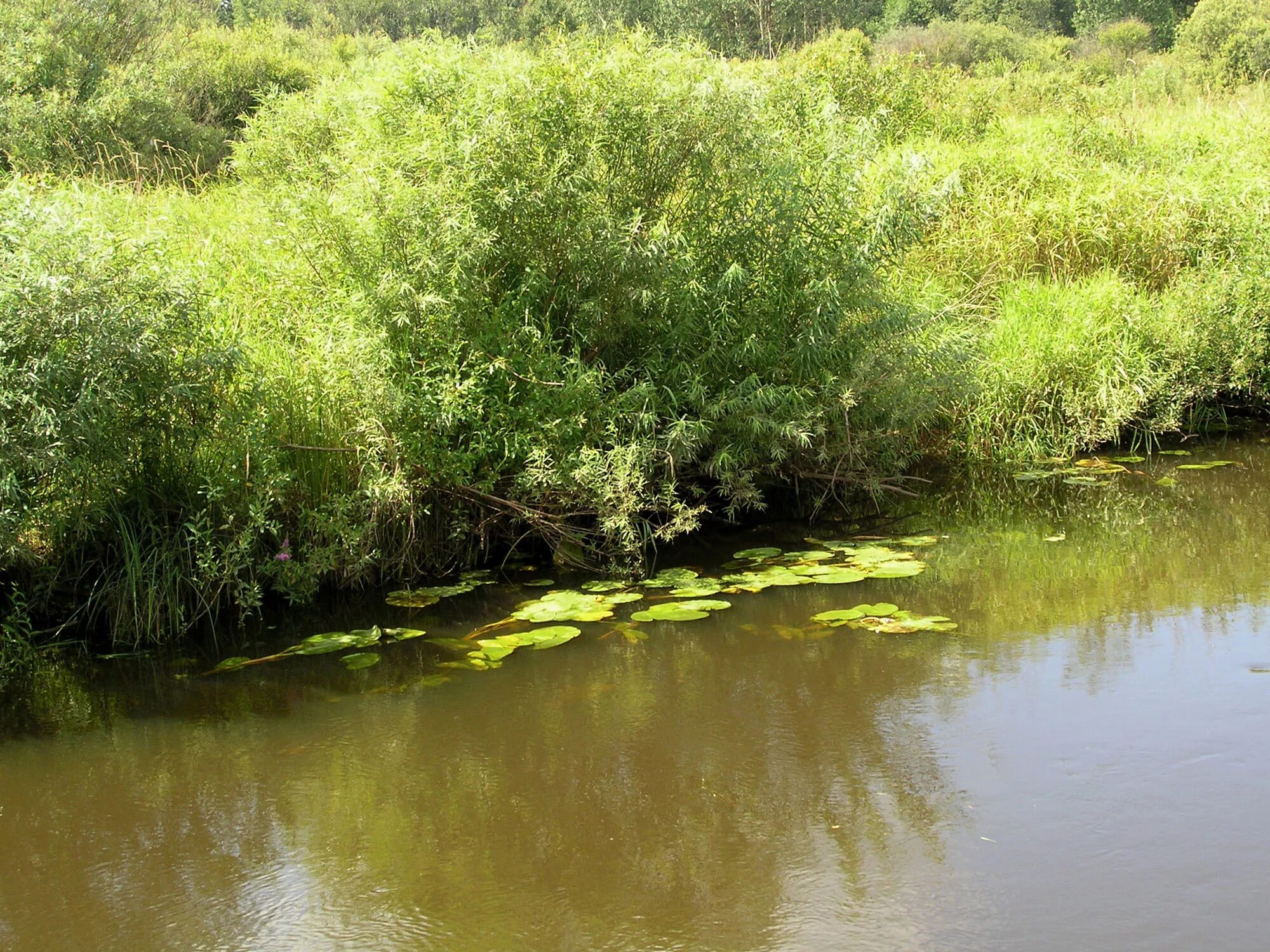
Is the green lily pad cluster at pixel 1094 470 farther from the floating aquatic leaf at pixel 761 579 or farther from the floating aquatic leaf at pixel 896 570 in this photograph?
the floating aquatic leaf at pixel 761 579

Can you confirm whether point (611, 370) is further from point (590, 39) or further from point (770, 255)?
point (590, 39)

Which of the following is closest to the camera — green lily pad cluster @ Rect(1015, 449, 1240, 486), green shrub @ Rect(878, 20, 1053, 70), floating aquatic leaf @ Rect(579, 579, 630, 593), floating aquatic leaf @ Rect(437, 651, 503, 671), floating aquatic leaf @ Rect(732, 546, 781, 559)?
floating aquatic leaf @ Rect(437, 651, 503, 671)

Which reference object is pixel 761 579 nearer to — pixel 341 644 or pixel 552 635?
pixel 552 635

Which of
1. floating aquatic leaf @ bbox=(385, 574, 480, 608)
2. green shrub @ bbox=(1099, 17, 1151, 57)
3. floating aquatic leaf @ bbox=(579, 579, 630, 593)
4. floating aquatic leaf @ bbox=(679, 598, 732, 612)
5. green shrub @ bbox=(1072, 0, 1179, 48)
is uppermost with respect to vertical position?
green shrub @ bbox=(1072, 0, 1179, 48)

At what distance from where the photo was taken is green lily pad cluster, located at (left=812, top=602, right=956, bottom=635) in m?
5.80

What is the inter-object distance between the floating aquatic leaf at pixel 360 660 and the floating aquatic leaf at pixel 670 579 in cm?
167

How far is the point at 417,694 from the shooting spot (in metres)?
5.20

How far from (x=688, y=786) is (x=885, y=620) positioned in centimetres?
201

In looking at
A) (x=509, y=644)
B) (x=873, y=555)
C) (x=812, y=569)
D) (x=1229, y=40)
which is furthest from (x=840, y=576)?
(x=1229, y=40)

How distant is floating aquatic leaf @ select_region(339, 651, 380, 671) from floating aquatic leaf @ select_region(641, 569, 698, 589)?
1667mm

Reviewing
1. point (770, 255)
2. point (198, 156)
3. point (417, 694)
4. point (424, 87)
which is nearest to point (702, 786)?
point (417, 694)

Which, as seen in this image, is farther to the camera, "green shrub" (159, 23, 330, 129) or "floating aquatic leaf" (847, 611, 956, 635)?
"green shrub" (159, 23, 330, 129)

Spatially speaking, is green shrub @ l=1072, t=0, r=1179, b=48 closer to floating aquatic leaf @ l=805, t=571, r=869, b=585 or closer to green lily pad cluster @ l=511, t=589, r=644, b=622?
floating aquatic leaf @ l=805, t=571, r=869, b=585

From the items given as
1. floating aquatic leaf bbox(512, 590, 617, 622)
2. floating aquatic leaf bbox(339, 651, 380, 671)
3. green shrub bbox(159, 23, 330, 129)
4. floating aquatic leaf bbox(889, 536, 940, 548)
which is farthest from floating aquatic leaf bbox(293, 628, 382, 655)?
green shrub bbox(159, 23, 330, 129)
